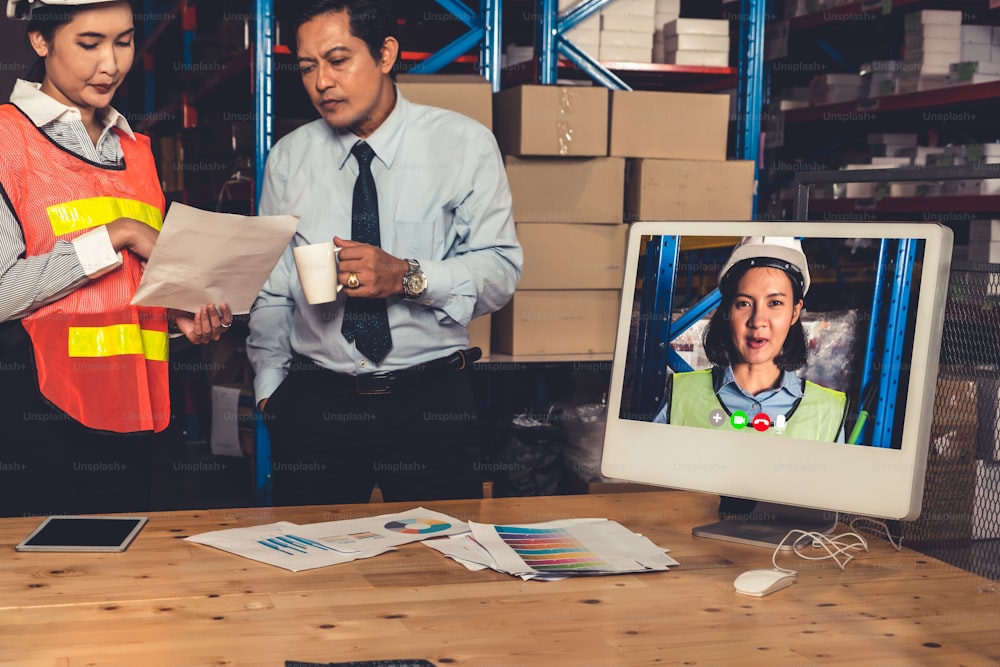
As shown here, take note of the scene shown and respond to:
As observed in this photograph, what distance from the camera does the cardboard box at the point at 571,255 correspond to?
10.1ft

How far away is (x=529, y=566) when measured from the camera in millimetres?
1345

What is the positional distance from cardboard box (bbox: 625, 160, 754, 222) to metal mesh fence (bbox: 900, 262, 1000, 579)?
1.74 m

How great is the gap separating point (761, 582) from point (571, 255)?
6.34ft

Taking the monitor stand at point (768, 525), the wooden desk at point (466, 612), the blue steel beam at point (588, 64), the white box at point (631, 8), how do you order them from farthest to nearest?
the white box at point (631, 8)
the blue steel beam at point (588, 64)
the monitor stand at point (768, 525)
the wooden desk at point (466, 612)

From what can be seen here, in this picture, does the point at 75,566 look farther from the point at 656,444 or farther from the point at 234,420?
the point at 234,420

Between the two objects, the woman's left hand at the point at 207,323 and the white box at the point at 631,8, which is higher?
the white box at the point at 631,8

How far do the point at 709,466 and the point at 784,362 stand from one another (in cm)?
18

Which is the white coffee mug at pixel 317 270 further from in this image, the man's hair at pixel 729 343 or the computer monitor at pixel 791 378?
the man's hair at pixel 729 343

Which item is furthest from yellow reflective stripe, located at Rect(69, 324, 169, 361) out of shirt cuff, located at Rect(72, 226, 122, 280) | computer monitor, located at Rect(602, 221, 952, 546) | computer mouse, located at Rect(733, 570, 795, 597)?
computer mouse, located at Rect(733, 570, 795, 597)

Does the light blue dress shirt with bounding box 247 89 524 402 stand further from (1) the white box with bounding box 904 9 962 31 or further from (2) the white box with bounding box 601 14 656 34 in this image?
(1) the white box with bounding box 904 9 962 31

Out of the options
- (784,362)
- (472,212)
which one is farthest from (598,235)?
(784,362)

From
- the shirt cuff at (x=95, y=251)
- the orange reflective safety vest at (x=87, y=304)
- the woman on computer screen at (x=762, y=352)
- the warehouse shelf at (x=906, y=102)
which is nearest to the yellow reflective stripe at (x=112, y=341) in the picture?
the orange reflective safety vest at (x=87, y=304)

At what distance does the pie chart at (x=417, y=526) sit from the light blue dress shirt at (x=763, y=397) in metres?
0.45

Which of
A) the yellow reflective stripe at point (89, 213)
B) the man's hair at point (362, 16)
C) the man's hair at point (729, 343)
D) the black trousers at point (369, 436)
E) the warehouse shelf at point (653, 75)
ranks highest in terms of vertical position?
the warehouse shelf at point (653, 75)
